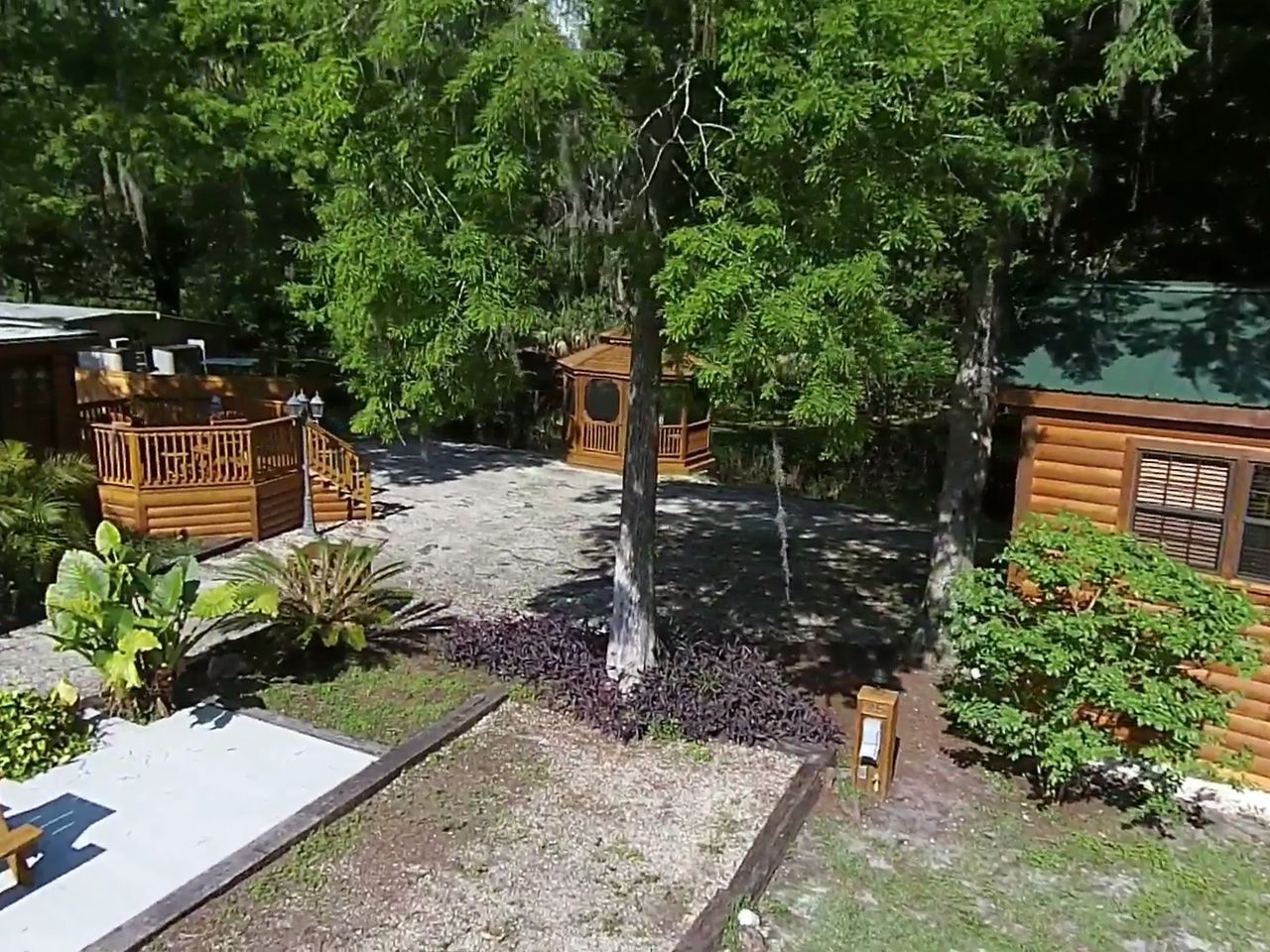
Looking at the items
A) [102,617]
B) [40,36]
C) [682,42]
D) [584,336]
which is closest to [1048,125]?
[682,42]

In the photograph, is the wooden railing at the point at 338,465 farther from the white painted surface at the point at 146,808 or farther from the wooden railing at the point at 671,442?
the wooden railing at the point at 671,442

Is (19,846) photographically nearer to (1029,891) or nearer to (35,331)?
(1029,891)

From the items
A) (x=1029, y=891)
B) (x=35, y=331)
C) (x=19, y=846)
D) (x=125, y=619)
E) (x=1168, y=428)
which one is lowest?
(x=1029, y=891)

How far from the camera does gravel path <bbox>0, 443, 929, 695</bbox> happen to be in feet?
26.7

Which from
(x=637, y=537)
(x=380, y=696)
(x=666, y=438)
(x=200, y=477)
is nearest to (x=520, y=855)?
(x=380, y=696)

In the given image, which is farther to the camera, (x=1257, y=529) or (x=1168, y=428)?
(x=1168, y=428)

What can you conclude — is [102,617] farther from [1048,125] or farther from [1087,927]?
[1048,125]

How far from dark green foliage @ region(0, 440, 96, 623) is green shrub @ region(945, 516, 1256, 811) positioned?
7089 millimetres

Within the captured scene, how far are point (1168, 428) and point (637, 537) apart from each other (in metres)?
3.45

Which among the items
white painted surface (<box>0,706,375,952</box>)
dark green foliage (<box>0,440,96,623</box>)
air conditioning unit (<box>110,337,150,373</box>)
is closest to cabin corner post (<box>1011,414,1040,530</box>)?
white painted surface (<box>0,706,375,952</box>)

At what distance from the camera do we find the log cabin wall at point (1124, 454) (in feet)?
19.3

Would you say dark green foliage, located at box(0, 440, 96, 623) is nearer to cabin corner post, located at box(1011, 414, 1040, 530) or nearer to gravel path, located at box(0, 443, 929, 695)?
gravel path, located at box(0, 443, 929, 695)

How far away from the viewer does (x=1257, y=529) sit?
19.2ft

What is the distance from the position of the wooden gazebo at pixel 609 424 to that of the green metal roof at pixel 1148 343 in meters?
9.14
